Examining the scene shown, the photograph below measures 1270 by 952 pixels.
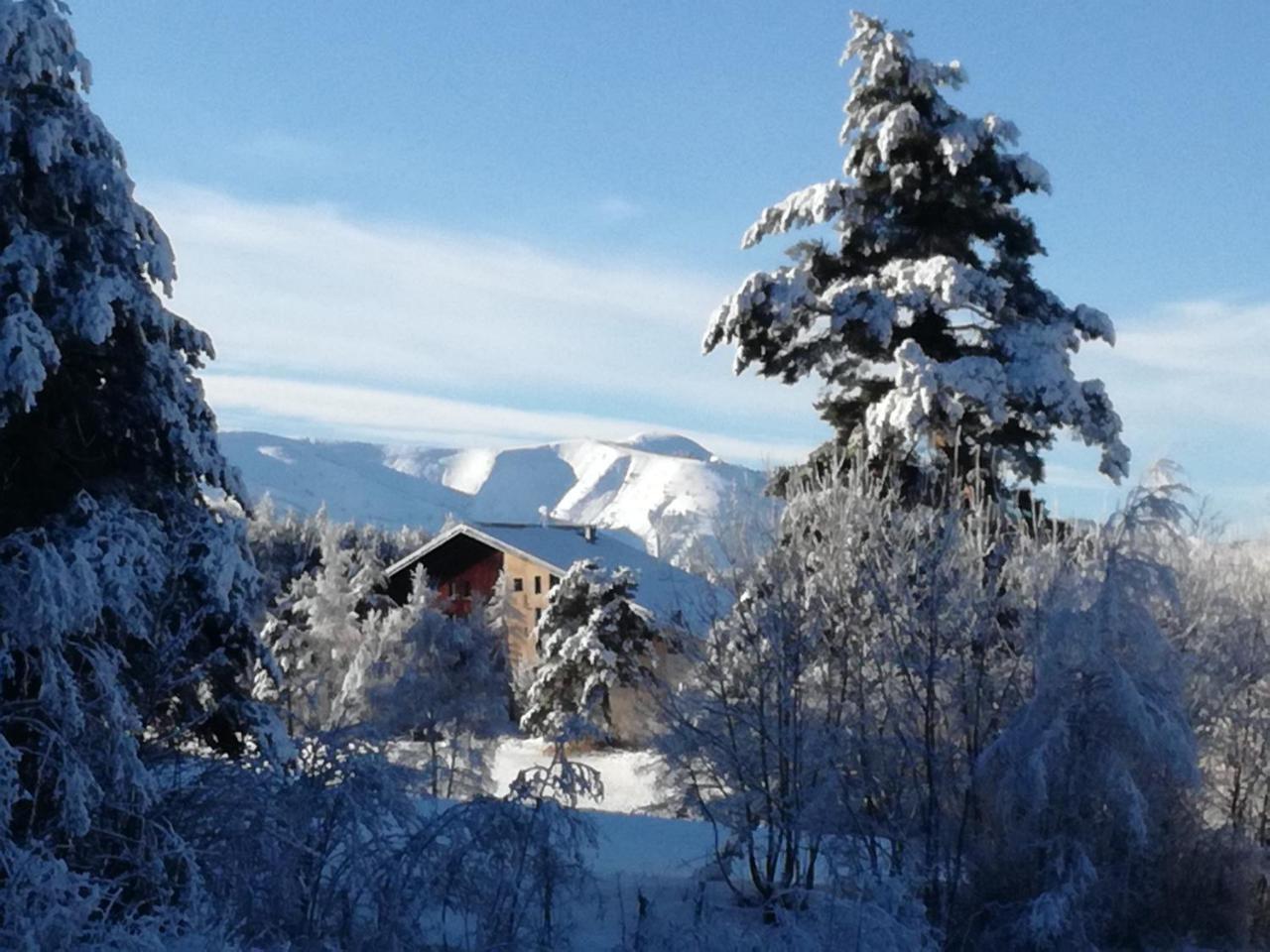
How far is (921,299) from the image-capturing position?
20047 millimetres

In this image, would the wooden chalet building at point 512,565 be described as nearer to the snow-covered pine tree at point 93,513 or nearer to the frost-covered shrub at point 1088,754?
the frost-covered shrub at point 1088,754

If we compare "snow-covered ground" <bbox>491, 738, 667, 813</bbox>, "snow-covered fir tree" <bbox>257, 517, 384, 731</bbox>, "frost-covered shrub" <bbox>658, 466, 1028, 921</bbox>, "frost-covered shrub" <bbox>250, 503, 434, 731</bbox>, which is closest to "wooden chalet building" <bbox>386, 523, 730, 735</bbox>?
"frost-covered shrub" <bbox>250, 503, 434, 731</bbox>

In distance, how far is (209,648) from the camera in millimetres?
13742

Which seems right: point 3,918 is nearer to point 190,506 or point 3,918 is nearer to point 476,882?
point 476,882

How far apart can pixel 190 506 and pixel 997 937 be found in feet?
29.9

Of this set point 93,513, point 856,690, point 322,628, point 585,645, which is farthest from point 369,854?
point 585,645

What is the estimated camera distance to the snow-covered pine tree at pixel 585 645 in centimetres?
4319

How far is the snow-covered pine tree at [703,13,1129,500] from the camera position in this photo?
65.1 feet

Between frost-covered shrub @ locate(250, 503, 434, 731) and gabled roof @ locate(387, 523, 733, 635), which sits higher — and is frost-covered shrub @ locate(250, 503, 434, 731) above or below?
below

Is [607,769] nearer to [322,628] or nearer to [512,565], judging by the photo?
[322,628]

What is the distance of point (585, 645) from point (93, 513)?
32.0 metres

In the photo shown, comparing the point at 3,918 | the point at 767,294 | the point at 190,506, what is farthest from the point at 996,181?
the point at 3,918

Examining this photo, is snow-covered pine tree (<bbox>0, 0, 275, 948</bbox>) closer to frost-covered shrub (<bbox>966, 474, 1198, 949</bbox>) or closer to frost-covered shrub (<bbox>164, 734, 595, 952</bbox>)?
frost-covered shrub (<bbox>164, 734, 595, 952</bbox>)

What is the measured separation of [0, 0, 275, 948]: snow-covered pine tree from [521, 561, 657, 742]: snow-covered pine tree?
2928 cm
